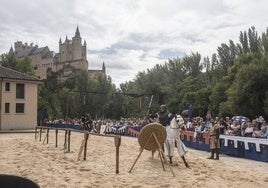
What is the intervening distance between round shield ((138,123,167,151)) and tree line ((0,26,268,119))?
24525mm

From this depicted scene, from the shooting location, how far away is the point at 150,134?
1172 cm

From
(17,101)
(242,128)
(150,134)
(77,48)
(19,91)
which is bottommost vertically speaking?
(242,128)

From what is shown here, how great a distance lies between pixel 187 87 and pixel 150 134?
1885 inches

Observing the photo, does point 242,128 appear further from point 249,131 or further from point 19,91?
point 19,91

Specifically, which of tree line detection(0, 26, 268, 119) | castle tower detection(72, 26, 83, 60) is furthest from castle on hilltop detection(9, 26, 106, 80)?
tree line detection(0, 26, 268, 119)

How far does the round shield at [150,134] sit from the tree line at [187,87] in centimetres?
2453

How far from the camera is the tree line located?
3638 centimetres

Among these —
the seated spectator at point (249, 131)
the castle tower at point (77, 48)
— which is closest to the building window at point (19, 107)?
the seated spectator at point (249, 131)

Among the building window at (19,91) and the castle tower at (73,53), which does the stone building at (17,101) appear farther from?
the castle tower at (73,53)

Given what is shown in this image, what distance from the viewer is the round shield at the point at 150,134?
1165 centimetres

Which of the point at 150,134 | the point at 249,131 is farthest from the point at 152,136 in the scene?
the point at 249,131

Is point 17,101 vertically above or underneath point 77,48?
underneath

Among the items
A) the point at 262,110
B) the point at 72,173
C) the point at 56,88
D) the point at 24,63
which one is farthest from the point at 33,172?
the point at 56,88

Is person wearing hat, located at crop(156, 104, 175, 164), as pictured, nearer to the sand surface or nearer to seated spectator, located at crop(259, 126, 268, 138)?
the sand surface
